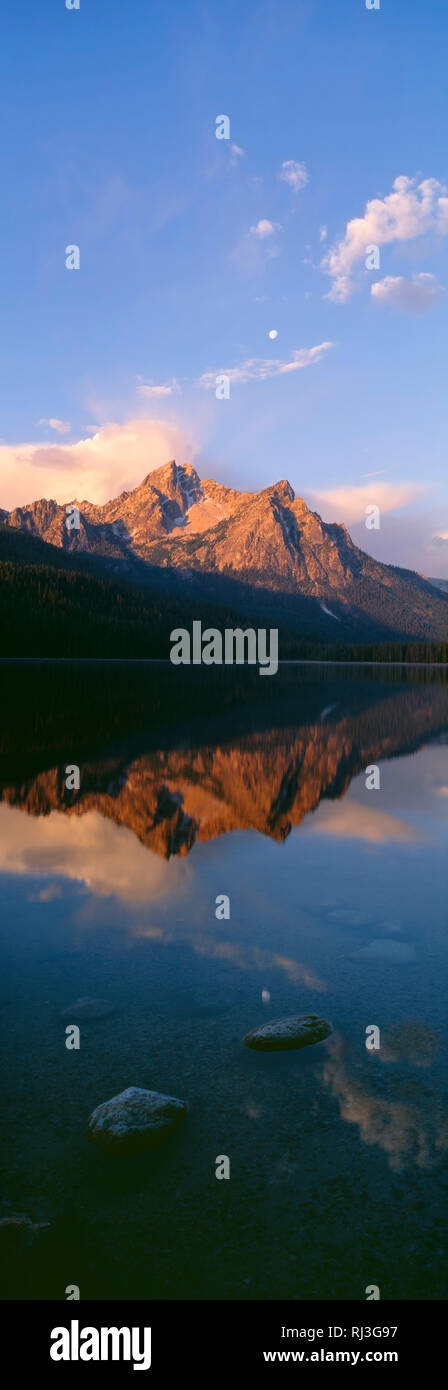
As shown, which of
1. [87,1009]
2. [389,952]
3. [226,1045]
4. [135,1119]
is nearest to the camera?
[135,1119]

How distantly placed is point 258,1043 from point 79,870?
31.0 feet

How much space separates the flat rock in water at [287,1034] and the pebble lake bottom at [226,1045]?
150 millimetres

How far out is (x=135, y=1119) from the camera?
841 cm

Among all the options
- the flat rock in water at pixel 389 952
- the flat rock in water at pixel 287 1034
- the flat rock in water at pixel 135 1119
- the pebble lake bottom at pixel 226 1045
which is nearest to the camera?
the pebble lake bottom at pixel 226 1045

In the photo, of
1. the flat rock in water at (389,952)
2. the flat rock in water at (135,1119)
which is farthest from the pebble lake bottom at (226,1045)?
the flat rock in water at (135,1119)

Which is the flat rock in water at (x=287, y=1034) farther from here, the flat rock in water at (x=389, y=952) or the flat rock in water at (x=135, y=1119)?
the flat rock in water at (x=389, y=952)

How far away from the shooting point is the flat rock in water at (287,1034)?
1046 cm

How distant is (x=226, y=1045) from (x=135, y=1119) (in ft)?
7.84

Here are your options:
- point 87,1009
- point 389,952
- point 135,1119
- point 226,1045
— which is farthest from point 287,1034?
point 389,952

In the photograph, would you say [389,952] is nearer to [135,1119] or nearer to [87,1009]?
[87,1009]

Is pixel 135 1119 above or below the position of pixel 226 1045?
above
